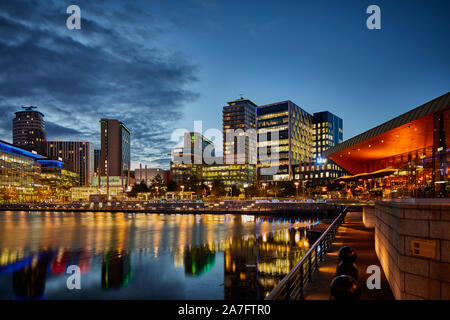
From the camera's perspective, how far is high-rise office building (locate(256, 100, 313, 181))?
169 m

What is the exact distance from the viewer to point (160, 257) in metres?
31.2

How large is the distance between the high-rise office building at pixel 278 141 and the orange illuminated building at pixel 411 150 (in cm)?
9902

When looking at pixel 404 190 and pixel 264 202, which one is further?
pixel 264 202

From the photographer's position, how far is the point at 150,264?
28.0 metres

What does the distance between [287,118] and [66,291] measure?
156798 mm

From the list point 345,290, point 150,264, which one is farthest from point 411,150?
point 345,290

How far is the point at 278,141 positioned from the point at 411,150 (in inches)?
4907

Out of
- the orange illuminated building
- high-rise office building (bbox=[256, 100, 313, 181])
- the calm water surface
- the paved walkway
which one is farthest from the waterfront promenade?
high-rise office building (bbox=[256, 100, 313, 181])

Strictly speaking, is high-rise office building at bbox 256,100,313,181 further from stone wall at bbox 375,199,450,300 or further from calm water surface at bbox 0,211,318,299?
stone wall at bbox 375,199,450,300

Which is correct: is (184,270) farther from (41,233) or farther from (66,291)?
(41,233)

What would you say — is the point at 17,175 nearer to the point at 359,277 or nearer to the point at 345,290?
the point at 359,277

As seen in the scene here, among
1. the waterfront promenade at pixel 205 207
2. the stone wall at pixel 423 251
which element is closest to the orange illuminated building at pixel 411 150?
the stone wall at pixel 423 251
